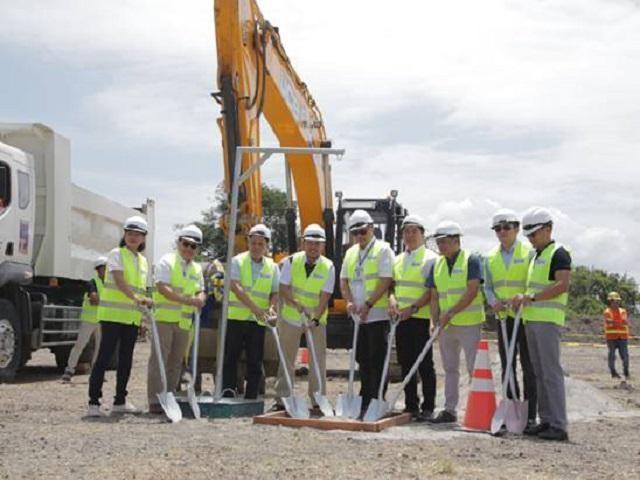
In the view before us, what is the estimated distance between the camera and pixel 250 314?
10.1 metres

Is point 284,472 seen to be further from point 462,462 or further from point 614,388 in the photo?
point 614,388

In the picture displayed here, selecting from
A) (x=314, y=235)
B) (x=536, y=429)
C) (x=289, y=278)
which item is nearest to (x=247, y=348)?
(x=289, y=278)

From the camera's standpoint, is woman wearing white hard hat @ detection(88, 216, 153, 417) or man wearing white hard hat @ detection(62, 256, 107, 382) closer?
woman wearing white hard hat @ detection(88, 216, 153, 417)

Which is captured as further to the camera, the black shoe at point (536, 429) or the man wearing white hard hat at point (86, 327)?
the man wearing white hard hat at point (86, 327)

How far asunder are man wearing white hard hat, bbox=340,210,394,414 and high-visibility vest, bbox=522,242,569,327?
1445 millimetres

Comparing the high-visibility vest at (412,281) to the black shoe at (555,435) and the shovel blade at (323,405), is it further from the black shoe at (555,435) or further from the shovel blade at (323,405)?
the black shoe at (555,435)

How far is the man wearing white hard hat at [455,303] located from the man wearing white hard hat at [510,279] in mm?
180

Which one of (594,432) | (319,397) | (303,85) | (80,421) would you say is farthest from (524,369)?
(303,85)

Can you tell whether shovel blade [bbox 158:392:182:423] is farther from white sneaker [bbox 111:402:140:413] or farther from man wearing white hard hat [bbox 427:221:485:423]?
man wearing white hard hat [bbox 427:221:485:423]

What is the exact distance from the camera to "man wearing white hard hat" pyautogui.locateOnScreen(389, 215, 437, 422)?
31.4 ft

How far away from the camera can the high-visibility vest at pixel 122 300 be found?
9.48 metres

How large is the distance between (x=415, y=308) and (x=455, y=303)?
0.47 m

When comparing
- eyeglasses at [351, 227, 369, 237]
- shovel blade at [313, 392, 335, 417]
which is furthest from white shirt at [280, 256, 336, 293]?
shovel blade at [313, 392, 335, 417]

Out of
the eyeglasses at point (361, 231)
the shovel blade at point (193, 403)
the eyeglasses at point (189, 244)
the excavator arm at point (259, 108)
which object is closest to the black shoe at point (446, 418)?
the eyeglasses at point (361, 231)
